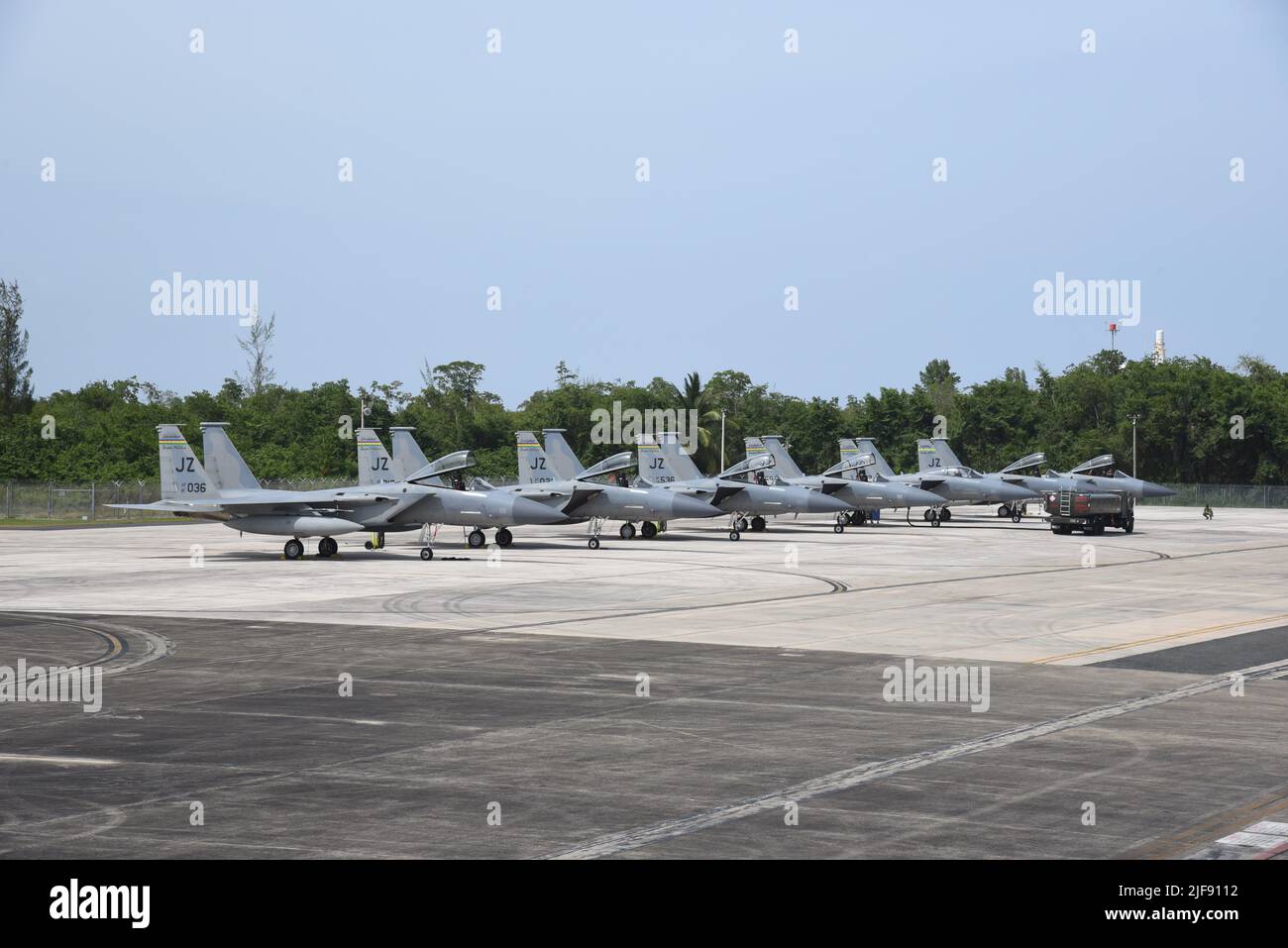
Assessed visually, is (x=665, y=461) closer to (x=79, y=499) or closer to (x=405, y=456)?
(x=405, y=456)

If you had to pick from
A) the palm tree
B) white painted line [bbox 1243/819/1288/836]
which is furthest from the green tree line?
white painted line [bbox 1243/819/1288/836]

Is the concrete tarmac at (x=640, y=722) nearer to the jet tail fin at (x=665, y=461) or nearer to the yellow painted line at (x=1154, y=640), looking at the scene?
the yellow painted line at (x=1154, y=640)

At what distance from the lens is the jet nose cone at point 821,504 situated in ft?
177

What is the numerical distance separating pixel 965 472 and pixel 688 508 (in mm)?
22892

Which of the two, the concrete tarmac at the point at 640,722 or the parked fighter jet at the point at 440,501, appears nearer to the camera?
the concrete tarmac at the point at 640,722

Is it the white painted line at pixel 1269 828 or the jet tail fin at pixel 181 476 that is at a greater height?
the jet tail fin at pixel 181 476

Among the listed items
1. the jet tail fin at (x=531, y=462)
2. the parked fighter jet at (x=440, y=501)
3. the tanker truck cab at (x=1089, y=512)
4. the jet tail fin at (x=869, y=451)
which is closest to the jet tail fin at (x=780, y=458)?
the jet tail fin at (x=869, y=451)

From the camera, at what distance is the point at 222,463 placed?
129 ft

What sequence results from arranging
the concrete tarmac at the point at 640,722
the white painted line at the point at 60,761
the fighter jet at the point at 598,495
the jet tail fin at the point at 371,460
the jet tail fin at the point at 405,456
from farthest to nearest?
the fighter jet at the point at 598,495 → the jet tail fin at the point at 405,456 → the jet tail fin at the point at 371,460 → the white painted line at the point at 60,761 → the concrete tarmac at the point at 640,722

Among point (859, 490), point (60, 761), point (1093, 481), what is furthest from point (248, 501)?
point (1093, 481)

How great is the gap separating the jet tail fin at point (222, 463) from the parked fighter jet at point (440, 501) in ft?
13.5

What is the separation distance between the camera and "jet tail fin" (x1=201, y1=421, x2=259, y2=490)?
3944 cm

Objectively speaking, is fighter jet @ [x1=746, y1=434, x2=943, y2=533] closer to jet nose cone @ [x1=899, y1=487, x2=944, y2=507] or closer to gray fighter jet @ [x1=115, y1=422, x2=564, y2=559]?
jet nose cone @ [x1=899, y1=487, x2=944, y2=507]
